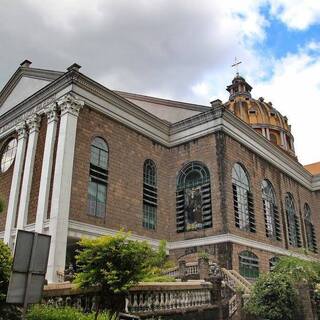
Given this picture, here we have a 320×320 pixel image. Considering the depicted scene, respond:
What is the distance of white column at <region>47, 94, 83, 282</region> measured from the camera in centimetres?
1719

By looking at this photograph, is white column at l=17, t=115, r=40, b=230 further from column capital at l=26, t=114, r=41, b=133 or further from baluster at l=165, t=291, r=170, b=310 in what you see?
baluster at l=165, t=291, r=170, b=310

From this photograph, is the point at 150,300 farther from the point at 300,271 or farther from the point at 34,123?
the point at 34,123

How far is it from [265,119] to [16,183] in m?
35.8

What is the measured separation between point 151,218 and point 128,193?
2348 millimetres

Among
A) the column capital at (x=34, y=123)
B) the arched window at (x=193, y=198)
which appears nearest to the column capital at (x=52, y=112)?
the column capital at (x=34, y=123)

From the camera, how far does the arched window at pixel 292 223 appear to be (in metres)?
30.1

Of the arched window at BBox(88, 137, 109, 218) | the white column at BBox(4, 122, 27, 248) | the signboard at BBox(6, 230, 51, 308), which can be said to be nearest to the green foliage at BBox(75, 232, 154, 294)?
the signboard at BBox(6, 230, 51, 308)

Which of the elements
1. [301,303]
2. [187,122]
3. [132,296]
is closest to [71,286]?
[132,296]

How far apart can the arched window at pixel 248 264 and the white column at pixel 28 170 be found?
1167cm

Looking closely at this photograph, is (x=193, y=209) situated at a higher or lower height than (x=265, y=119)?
lower

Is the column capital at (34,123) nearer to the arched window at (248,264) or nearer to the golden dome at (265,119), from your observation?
the arched window at (248,264)

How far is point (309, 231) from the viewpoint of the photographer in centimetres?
3344

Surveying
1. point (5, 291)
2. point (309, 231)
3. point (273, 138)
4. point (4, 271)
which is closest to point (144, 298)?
point (5, 291)

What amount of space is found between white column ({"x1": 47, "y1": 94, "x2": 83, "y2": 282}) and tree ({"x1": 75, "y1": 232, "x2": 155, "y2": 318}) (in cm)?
801
